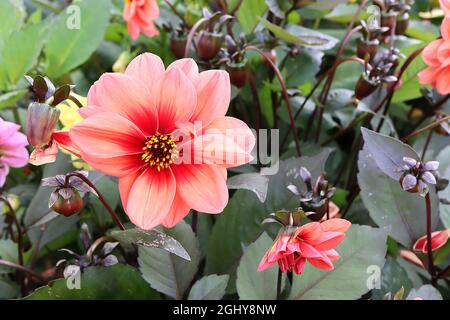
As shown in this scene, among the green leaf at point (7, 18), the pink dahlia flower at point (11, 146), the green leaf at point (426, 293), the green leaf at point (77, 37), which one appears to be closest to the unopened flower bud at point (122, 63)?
the green leaf at point (77, 37)

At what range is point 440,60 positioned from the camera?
0.62 metres

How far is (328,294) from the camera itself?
64 cm

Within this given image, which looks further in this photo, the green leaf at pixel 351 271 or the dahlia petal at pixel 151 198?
the green leaf at pixel 351 271

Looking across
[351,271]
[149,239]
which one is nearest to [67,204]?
[149,239]

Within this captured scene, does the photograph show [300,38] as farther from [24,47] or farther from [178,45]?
[24,47]

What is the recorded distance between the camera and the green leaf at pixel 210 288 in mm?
627

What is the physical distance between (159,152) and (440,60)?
0.32 metres

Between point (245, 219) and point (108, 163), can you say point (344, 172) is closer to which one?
point (245, 219)

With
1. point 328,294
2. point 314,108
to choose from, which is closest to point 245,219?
point 328,294

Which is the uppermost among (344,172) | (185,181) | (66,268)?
(185,181)

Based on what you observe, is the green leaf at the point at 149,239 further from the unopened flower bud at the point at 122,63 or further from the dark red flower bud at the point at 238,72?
the unopened flower bud at the point at 122,63

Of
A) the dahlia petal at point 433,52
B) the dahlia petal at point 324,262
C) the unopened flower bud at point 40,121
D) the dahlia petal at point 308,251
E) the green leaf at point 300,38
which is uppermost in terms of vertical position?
the unopened flower bud at point 40,121

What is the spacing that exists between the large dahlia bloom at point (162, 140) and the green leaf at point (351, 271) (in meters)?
0.21
